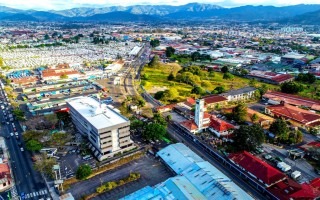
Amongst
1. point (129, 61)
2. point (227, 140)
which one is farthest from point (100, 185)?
point (129, 61)

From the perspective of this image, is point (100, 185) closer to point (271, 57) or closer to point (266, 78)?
point (266, 78)

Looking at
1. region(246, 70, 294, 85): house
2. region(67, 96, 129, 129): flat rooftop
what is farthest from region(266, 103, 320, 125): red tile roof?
region(67, 96, 129, 129): flat rooftop

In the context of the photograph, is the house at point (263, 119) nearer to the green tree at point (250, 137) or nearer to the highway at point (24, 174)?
the green tree at point (250, 137)

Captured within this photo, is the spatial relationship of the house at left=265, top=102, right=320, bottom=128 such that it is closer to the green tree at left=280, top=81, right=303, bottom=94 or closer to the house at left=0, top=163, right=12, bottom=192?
the green tree at left=280, top=81, right=303, bottom=94

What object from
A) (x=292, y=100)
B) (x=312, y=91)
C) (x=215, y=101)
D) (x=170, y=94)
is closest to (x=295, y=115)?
(x=292, y=100)

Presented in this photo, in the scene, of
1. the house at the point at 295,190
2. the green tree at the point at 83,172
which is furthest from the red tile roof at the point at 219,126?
the green tree at the point at 83,172

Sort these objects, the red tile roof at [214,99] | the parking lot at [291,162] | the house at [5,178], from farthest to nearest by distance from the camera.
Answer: the red tile roof at [214,99], the parking lot at [291,162], the house at [5,178]
